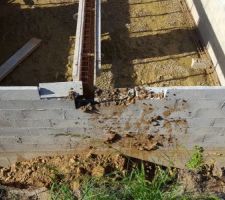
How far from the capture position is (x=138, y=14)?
7.67 meters

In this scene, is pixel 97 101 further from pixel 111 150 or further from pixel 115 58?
pixel 115 58

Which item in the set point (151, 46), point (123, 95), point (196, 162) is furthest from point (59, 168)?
point (151, 46)

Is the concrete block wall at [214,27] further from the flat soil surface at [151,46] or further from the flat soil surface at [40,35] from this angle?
the flat soil surface at [40,35]

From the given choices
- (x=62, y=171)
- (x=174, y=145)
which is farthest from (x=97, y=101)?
(x=174, y=145)

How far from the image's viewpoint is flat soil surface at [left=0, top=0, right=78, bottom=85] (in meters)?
6.43

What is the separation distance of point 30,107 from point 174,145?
7.03 ft

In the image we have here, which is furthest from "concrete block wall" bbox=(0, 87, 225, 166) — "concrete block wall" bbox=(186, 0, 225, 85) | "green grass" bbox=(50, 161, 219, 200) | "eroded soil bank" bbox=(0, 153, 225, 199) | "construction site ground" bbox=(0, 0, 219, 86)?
"concrete block wall" bbox=(186, 0, 225, 85)

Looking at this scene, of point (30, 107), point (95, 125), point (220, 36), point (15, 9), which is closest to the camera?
point (30, 107)

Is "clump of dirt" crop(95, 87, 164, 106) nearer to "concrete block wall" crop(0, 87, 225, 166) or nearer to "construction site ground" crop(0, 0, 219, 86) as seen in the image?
"concrete block wall" crop(0, 87, 225, 166)

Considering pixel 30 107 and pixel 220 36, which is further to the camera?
pixel 220 36

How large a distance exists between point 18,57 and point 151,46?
2.47 meters

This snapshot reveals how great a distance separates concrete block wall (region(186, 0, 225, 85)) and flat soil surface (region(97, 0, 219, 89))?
0.53 ft

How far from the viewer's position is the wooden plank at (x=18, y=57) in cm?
640

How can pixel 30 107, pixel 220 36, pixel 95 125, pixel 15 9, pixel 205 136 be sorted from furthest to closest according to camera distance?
pixel 15 9 → pixel 220 36 → pixel 205 136 → pixel 95 125 → pixel 30 107
